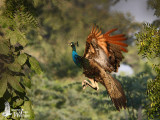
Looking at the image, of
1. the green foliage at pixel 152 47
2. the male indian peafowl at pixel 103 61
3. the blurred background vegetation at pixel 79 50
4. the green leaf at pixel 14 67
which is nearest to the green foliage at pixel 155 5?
the blurred background vegetation at pixel 79 50

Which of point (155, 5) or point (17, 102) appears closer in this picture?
point (17, 102)

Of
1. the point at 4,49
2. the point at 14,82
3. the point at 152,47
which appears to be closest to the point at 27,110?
the point at 14,82

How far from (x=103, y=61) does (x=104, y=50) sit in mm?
98

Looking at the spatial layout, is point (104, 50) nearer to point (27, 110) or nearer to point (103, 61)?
point (103, 61)

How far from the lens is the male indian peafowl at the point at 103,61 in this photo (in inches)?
54.2

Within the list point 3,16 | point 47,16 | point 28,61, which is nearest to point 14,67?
point 28,61

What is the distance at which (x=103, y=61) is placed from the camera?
59.1 inches

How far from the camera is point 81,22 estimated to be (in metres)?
2.00

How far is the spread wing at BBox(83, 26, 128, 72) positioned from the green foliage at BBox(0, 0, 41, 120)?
0.44m

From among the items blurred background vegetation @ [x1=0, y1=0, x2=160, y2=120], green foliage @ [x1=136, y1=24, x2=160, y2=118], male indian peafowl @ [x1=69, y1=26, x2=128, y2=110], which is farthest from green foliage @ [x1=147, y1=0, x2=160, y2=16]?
male indian peafowl @ [x1=69, y1=26, x2=128, y2=110]

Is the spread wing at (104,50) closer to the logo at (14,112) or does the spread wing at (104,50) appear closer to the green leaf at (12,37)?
the green leaf at (12,37)

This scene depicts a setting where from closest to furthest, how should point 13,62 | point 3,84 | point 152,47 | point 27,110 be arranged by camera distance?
point 3,84, point 13,62, point 27,110, point 152,47

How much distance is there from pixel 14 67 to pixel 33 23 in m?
0.63

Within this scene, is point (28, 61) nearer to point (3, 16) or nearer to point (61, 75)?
point (3, 16)
